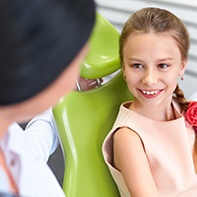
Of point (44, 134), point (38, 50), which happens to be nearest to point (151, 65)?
point (44, 134)

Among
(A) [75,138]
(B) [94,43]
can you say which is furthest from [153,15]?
(A) [75,138]

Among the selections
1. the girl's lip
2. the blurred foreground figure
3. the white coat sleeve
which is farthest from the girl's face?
the blurred foreground figure

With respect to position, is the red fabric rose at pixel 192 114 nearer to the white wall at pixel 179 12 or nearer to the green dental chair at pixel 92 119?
the green dental chair at pixel 92 119

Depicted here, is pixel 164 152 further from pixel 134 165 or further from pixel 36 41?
pixel 36 41

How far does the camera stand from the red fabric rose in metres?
1.21

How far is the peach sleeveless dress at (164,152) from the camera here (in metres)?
1.14

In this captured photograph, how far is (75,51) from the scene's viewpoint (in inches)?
19.8

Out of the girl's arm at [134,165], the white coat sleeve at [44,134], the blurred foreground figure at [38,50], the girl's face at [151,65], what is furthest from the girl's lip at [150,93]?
the blurred foreground figure at [38,50]

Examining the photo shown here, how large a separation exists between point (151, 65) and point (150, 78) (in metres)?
0.03

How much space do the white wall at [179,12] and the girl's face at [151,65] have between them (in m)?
0.59

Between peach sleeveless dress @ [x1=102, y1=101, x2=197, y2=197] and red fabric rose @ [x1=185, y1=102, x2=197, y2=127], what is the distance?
0.02 m

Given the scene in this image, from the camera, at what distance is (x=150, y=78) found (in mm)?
1079

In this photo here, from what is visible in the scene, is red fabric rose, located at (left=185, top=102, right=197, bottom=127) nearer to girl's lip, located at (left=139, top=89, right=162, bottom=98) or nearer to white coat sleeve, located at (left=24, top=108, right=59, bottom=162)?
girl's lip, located at (left=139, top=89, right=162, bottom=98)

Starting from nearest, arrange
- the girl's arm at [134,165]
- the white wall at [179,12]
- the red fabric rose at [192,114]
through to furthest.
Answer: the girl's arm at [134,165] → the red fabric rose at [192,114] → the white wall at [179,12]
